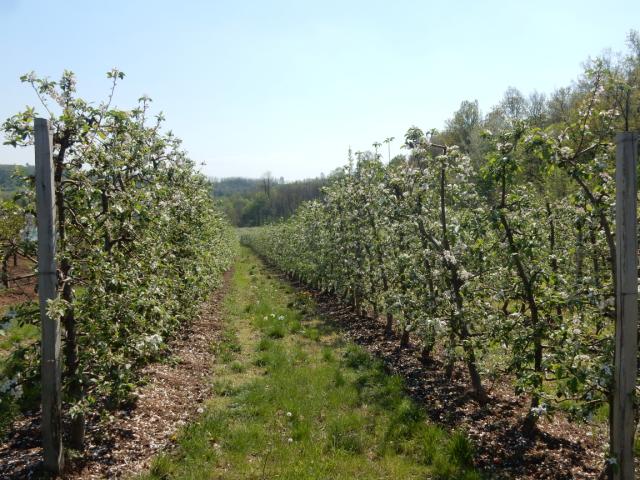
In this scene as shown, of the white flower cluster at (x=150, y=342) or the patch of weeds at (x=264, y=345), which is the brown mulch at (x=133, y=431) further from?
the patch of weeds at (x=264, y=345)

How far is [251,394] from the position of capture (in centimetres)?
829

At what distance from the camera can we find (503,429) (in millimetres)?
6902

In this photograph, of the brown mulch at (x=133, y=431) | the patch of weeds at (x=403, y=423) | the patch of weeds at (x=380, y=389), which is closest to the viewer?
the brown mulch at (x=133, y=431)

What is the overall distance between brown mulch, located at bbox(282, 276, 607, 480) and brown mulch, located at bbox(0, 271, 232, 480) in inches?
168

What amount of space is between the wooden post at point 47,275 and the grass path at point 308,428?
1.37 meters

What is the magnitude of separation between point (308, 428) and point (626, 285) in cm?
485

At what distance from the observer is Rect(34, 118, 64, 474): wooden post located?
4.94m

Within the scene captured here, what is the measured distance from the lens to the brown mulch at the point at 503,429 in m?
5.84

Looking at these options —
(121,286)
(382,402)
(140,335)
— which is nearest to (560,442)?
(382,402)

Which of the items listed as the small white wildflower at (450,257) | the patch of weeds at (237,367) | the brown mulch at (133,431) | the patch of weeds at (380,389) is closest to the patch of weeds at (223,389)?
the brown mulch at (133,431)

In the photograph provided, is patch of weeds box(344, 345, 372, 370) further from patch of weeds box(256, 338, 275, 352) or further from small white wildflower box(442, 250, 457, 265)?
small white wildflower box(442, 250, 457, 265)

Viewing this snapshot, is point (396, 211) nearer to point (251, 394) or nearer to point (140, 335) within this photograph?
point (251, 394)

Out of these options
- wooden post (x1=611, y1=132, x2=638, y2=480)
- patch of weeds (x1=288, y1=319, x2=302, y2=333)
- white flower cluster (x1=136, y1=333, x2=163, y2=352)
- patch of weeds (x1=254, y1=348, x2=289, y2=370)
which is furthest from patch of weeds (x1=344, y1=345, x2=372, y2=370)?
wooden post (x1=611, y1=132, x2=638, y2=480)

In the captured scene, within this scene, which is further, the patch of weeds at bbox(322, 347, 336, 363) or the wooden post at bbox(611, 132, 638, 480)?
the patch of weeds at bbox(322, 347, 336, 363)
